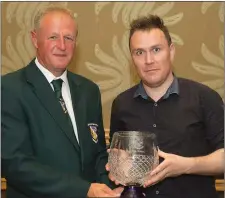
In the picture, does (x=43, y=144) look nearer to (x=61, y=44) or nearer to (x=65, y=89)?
(x=65, y=89)

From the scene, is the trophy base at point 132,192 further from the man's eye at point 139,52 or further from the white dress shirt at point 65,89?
the man's eye at point 139,52

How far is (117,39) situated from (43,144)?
88 centimetres

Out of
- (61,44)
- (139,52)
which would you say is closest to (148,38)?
(139,52)

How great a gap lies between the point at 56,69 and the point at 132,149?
1.77 feet

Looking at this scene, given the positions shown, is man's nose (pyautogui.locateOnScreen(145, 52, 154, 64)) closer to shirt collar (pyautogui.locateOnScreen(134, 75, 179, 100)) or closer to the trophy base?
shirt collar (pyautogui.locateOnScreen(134, 75, 179, 100))

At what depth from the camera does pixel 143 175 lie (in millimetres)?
1070

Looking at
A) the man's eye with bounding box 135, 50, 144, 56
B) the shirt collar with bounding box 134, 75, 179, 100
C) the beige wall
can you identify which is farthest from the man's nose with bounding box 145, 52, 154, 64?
the beige wall

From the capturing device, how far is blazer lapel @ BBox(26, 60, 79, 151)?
134cm

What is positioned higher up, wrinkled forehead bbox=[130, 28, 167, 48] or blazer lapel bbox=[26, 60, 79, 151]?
wrinkled forehead bbox=[130, 28, 167, 48]

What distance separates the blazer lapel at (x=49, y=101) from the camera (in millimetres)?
1337

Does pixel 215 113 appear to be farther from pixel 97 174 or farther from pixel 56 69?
pixel 56 69

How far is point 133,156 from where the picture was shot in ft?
3.47

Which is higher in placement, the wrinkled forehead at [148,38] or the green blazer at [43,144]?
the wrinkled forehead at [148,38]

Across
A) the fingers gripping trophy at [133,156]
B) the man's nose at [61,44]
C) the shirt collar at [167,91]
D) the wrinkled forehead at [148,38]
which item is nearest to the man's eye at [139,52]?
the wrinkled forehead at [148,38]
